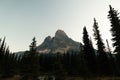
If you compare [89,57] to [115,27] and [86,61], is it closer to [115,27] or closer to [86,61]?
[86,61]

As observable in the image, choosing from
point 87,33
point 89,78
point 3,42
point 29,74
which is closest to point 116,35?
point 89,78

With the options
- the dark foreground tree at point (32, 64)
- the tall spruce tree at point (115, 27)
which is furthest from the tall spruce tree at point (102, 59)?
the dark foreground tree at point (32, 64)

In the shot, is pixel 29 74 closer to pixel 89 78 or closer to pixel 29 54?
pixel 29 54

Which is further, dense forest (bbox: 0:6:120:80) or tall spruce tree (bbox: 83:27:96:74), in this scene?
tall spruce tree (bbox: 83:27:96:74)

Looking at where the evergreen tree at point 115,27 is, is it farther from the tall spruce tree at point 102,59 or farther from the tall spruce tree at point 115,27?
the tall spruce tree at point 102,59

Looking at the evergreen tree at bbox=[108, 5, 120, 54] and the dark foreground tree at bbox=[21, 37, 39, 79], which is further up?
the evergreen tree at bbox=[108, 5, 120, 54]

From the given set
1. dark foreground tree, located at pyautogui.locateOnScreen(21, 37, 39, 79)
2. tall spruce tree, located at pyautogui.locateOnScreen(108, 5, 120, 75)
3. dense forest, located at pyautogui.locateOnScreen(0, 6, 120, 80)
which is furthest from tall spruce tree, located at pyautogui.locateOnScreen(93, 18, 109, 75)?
dark foreground tree, located at pyautogui.locateOnScreen(21, 37, 39, 79)

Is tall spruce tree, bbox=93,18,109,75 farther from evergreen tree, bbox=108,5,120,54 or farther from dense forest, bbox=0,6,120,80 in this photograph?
evergreen tree, bbox=108,5,120,54

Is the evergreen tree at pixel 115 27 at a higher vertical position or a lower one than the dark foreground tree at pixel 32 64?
higher

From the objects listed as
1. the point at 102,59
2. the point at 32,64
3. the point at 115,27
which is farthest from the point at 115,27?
the point at 32,64

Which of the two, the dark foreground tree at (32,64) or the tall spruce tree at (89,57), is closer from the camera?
the dark foreground tree at (32,64)

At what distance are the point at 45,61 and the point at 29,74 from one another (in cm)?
6711

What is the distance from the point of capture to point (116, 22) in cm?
3306

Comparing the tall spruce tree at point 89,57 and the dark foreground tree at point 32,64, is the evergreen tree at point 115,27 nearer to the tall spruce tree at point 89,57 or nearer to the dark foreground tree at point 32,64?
the tall spruce tree at point 89,57
